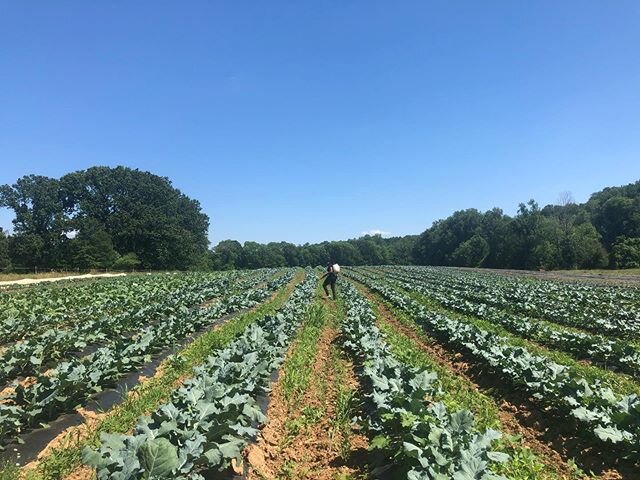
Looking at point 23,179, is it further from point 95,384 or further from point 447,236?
point 447,236

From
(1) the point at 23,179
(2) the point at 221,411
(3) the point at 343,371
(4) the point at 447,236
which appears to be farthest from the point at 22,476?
(4) the point at 447,236

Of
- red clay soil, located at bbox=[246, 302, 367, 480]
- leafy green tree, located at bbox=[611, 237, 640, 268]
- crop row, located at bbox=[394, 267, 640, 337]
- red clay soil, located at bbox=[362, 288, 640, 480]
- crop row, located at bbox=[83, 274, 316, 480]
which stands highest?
leafy green tree, located at bbox=[611, 237, 640, 268]

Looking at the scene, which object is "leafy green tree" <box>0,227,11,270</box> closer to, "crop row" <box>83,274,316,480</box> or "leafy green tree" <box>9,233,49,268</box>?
"leafy green tree" <box>9,233,49,268</box>

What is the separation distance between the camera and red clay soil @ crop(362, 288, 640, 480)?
5.16 meters

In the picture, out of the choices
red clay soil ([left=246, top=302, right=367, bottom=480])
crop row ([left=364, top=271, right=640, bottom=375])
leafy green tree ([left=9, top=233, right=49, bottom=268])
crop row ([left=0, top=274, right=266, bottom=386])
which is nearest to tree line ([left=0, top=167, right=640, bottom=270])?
leafy green tree ([left=9, top=233, right=49, bottom=268])

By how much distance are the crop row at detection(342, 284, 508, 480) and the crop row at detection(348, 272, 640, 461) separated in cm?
154

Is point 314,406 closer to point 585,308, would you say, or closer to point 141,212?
point 585,308

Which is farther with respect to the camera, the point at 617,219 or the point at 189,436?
the point at 617,219

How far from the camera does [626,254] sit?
2431 inches

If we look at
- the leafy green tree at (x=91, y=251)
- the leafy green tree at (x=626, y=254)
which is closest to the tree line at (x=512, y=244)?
the leafy green tree at (x=626, y=254)

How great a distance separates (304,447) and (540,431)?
337 cm

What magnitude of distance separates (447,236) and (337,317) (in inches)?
4057

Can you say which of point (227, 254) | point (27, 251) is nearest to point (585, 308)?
point (27, 251)

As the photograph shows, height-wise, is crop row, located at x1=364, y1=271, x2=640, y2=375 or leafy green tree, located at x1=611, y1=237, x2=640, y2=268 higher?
leafy green tree, located at x1=611, y1=237, x2=640, y2=268
